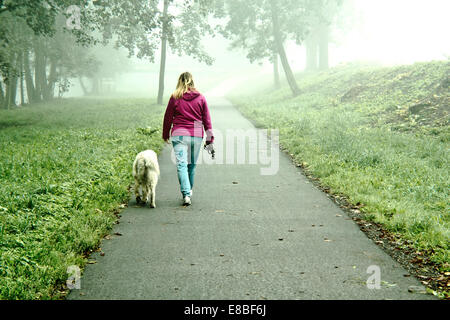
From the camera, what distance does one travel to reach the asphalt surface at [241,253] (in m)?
4.19

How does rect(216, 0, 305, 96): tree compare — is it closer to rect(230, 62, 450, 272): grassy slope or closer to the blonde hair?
rect(230, 62, 450, 272): grassy slope

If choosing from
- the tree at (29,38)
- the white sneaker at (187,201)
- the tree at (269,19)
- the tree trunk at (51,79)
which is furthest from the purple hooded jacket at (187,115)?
the tree trunk at (51,79)

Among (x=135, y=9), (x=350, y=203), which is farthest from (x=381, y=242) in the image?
(x=135, y=9)

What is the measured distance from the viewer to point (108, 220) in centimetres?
621

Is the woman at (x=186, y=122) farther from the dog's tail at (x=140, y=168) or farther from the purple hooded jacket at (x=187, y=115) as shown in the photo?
the dog's tail at (x=140, y=168)

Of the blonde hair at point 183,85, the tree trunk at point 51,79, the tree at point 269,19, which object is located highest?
the tree at point 269,19

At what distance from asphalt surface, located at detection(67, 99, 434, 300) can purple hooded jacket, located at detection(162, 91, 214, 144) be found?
1270 millimetres

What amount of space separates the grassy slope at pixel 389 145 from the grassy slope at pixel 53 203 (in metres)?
4.13

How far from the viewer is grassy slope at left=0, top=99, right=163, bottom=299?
438 centimetres

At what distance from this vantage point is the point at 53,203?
21.3 feet

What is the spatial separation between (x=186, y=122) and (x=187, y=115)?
0.12 meters

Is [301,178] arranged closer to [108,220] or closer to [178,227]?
[178,227]

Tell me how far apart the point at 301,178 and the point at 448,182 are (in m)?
2.84

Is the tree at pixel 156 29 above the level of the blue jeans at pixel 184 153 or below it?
above
